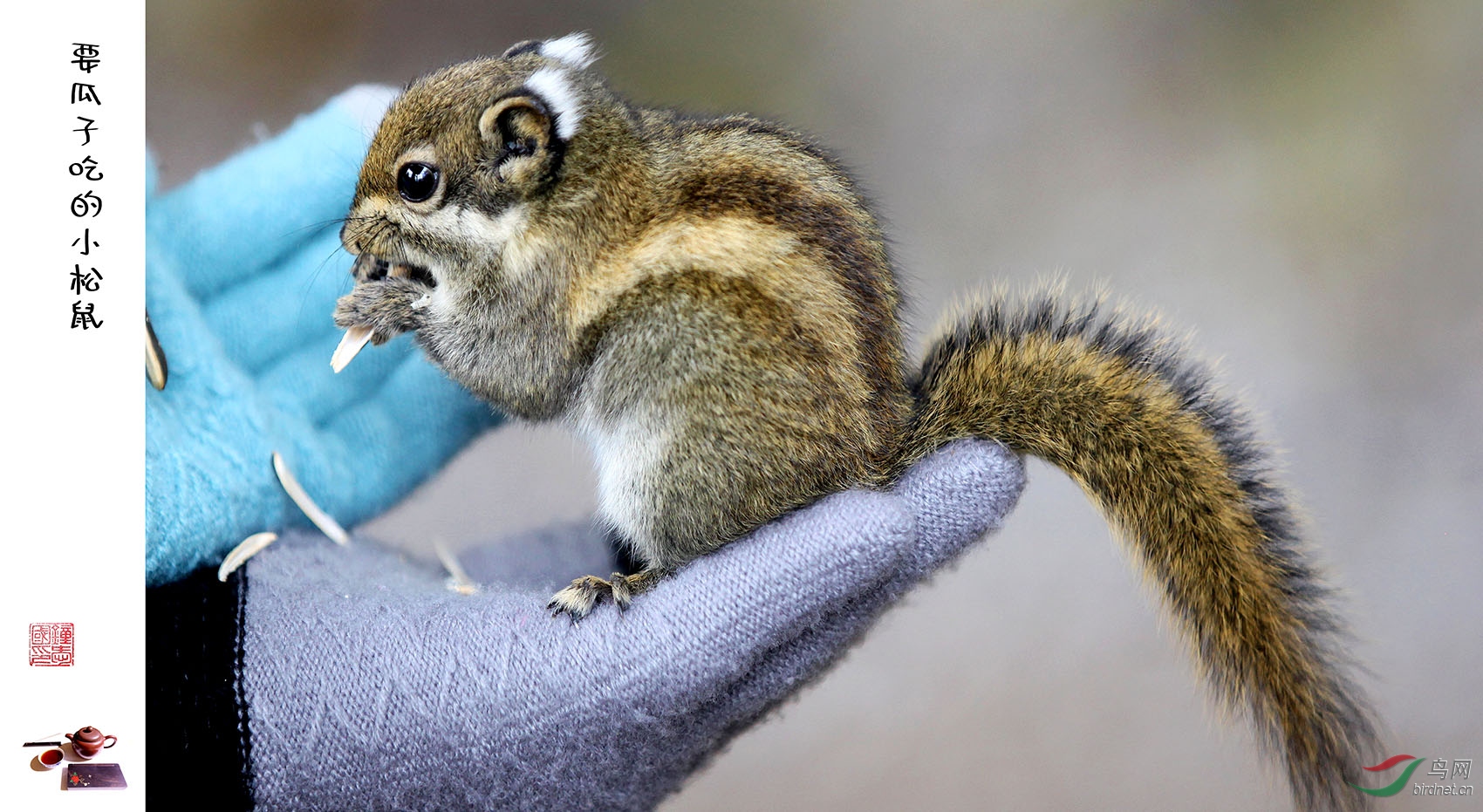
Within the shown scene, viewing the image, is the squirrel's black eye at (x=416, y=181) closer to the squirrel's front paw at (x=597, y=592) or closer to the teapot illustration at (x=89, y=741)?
the squirrel's front paw at (x=597, y=592)

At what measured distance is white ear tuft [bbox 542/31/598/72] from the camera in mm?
Result: 948

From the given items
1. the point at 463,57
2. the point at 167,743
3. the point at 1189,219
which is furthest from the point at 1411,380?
the point at 167,743

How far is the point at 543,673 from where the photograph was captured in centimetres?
83

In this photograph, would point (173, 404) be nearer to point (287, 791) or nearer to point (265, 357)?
point (265, 357)

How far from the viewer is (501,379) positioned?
92 cm

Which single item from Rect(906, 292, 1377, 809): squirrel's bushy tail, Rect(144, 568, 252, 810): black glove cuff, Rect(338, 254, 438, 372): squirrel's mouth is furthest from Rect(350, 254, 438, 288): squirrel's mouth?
Rect(906, 292, 1377, 809): squirrel's bushy tail

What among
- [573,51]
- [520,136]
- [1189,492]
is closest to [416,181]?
[520,136]

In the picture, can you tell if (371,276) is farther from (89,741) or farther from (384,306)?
(89,741)

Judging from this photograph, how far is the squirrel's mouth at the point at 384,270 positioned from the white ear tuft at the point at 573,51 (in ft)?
0.88

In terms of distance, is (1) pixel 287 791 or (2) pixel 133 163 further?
(2) pixel 133 163

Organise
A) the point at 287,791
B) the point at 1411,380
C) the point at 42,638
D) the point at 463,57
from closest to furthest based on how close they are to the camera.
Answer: the point at 287,791 < the point at 42,638 < the point at 463,57 < the point at 1411,380

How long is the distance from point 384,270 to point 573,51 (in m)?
0.31

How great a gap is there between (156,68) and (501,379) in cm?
65

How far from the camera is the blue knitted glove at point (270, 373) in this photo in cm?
104
